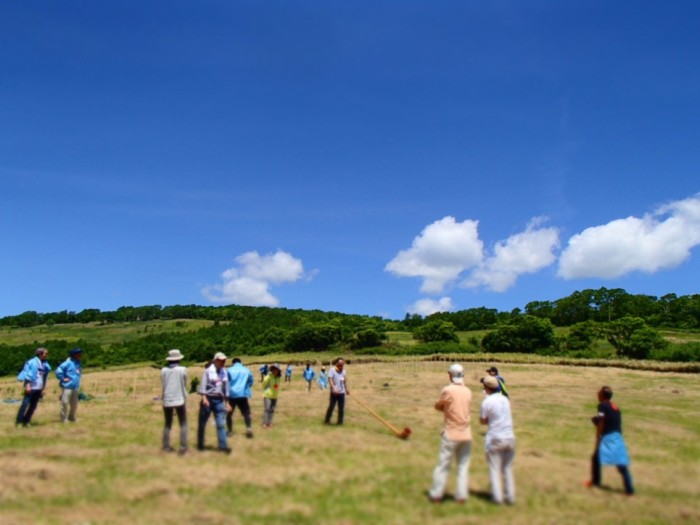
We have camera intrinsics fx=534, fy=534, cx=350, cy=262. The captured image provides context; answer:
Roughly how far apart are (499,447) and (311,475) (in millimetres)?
3754

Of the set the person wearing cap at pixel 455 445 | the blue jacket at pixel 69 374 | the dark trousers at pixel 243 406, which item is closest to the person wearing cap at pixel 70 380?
the blue jacket at pixel 69 374

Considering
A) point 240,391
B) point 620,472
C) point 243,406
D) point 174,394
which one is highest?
point 174,394

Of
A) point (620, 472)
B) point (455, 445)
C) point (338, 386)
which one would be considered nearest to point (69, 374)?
point (338, 386)

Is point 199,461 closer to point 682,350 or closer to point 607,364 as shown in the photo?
point 607,364

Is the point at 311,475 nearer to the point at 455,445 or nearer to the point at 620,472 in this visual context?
the point at 455,445

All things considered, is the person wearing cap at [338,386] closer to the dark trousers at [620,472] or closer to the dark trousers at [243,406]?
the dark trousers at [243,406]

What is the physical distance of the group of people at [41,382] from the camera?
15.8 meters

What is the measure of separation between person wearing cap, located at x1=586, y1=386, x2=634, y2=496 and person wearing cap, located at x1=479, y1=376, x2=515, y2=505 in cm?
199

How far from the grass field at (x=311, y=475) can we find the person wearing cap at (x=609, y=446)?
1.01 ft

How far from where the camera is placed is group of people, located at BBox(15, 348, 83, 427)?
51.9 ft

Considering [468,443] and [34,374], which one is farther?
[34,374]

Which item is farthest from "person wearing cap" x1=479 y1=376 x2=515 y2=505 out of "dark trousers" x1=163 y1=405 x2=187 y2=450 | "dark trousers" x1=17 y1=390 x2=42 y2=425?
"dark trousers" x1=17 y1=390 x2=42 y2=425

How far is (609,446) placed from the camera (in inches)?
388

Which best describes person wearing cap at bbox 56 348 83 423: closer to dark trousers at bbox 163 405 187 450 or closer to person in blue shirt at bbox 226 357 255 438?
person in blue shirt at bbox 226 357 255 438
